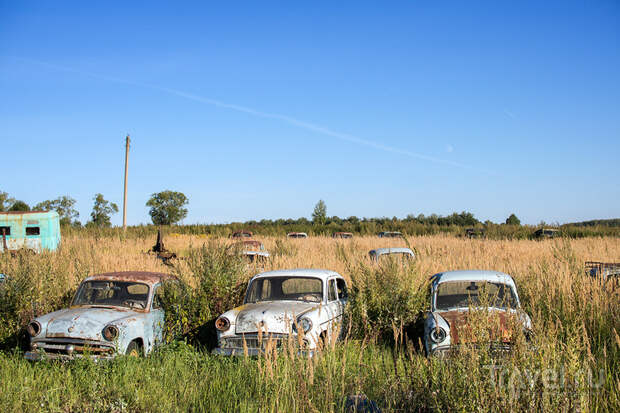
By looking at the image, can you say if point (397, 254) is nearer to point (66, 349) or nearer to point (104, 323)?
point (104, 323)

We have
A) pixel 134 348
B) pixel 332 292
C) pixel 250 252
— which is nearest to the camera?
pixel 134 348

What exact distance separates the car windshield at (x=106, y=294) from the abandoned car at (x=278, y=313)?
1.73 m

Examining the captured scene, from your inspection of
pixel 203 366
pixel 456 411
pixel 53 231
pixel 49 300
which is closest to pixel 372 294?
pixel 203 366

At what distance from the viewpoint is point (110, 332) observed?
691cm

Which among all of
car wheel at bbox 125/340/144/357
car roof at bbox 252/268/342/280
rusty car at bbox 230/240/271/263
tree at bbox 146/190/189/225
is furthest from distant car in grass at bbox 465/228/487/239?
tree at bbox 146/190/189/225

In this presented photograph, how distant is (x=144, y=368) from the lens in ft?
20.5

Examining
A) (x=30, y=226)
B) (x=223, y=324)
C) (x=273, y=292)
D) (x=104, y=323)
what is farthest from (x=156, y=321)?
(x=30, y=226)

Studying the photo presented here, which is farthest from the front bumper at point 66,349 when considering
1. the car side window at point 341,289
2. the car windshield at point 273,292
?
the car side window at point 341,289

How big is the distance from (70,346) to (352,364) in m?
3.77

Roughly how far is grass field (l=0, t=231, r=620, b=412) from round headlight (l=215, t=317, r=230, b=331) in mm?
427

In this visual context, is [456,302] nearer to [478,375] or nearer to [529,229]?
[478,375]

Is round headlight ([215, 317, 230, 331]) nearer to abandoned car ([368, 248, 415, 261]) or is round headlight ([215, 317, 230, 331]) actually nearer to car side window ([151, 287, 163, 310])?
car side window ([151, 287, 163, 310])

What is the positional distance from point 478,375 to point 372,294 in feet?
16.7

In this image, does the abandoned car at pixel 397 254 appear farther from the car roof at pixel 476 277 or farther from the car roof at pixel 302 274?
the car roof at pixel 302 274
